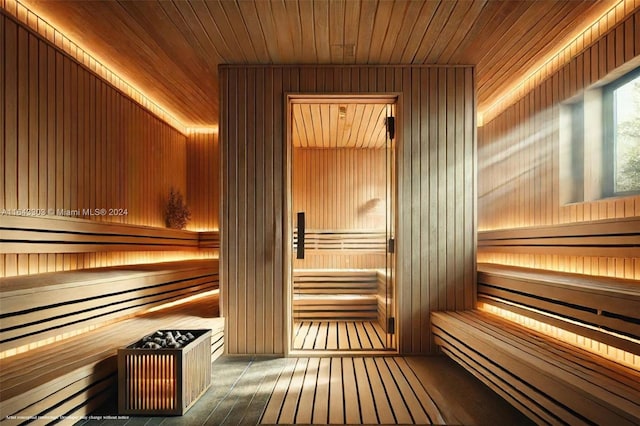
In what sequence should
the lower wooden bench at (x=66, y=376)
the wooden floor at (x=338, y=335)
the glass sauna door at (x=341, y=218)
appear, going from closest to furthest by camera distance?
the lower wooden bench at (x=66, y=376) < the wooden floor at (x=338, y=335) < the glass sauna door at (x=341, y=218)

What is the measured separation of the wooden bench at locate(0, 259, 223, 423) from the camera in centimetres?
199

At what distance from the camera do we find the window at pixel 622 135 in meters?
2.89

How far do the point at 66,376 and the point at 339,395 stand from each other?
63.0 inches

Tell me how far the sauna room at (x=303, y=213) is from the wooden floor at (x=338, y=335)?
46mm

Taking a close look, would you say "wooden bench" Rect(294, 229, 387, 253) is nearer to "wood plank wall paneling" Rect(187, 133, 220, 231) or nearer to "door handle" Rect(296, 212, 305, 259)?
"wood plank wall paneling" Rect(187, 133, 220, 231)

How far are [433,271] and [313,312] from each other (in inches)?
78.7

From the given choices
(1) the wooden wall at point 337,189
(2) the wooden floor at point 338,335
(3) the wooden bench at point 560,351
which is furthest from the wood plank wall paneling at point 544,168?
(1) the wooden wall at point 337,189

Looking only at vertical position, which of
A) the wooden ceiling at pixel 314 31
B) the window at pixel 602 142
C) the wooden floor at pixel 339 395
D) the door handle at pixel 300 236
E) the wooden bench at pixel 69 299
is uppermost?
the wooden ceiling at pixel 314 31

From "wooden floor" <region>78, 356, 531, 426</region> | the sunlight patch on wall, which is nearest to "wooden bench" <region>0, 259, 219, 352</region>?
"wooden floor" <region>78, 356, 531, 426</region>

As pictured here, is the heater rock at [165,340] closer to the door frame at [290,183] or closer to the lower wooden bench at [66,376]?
the lower wooden bench at [66,376]

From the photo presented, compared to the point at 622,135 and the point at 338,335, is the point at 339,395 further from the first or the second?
the point at 622,135

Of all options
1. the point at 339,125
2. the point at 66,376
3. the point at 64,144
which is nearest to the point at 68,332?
the point at 66,376

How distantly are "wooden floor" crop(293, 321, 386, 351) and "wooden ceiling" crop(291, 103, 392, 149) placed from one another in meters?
2.10

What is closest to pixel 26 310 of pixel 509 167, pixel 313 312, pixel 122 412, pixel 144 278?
pixel 122 412
